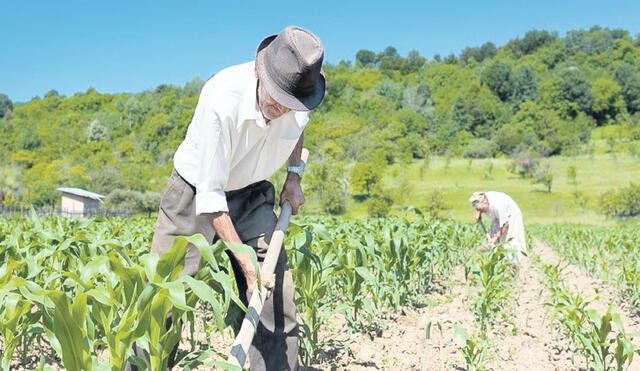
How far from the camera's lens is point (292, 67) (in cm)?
231

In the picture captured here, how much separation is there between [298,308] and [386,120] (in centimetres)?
7347

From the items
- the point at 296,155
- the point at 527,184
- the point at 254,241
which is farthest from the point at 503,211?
the point at 527,184

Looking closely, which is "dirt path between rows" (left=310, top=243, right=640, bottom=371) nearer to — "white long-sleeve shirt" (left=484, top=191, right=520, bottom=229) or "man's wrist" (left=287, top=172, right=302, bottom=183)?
"man's wrist" (left=287, top=172, right=302, bottom=183)

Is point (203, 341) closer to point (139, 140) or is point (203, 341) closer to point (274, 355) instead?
point (274, 355)

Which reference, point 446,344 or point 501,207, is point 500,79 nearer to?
point 501,207

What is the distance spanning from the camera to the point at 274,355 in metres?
2.72

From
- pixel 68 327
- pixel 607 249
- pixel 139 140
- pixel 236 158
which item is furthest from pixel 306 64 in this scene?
pixel 139 140

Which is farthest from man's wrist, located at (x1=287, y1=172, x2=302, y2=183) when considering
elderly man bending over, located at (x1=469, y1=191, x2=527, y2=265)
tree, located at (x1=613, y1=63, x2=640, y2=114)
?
tree, located at (x1=613, y1=63, x2=640, y2=114)

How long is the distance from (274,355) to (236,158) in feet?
3.21

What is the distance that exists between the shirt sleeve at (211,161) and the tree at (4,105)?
11090 cm

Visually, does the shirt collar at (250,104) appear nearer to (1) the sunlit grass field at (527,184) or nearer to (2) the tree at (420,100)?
(1) the sunlit grass field at (527,184)

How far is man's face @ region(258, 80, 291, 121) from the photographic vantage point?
2.40 meters

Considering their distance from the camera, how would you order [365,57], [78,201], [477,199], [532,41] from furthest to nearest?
[365,57], [532,41], [78,201], [477,199]

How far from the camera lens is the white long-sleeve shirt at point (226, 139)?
2.33 meters
